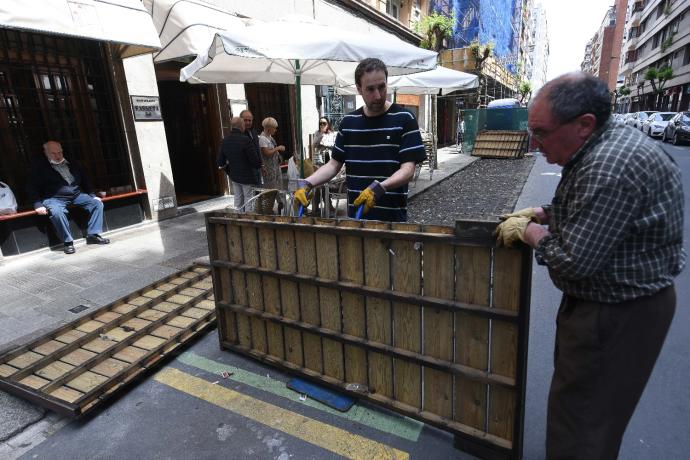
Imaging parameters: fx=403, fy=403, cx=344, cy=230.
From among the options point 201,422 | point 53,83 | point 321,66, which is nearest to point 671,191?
point 201,422

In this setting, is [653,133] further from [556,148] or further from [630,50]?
[630,50]

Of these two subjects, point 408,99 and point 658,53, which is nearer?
point 408,99

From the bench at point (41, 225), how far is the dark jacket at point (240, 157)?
7.04 feet

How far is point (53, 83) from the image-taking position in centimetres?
670

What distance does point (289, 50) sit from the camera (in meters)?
4.52

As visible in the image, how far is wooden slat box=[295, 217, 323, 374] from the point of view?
2715 millimetres

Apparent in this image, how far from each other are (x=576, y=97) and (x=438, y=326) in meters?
1.38

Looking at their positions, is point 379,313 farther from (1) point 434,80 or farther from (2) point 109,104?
(1) point 434,80

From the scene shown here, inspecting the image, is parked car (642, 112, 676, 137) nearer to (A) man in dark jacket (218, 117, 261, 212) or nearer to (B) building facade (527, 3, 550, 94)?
(A) man in dark jacket (218, 117, 261, 212)

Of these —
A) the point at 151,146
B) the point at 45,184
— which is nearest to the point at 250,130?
the point at 151,146

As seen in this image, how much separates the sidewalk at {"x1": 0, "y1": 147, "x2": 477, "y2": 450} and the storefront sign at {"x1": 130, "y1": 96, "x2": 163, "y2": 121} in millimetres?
2031

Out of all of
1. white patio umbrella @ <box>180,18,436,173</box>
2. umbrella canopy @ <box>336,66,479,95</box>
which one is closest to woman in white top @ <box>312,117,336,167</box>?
umbrella canopy @ <box>336,66,479,95</box>

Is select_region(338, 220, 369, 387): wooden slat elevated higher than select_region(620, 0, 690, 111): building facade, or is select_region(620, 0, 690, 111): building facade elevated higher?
select_region(620, 0, 690, 111): building facade

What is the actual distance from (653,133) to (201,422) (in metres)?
26.6
